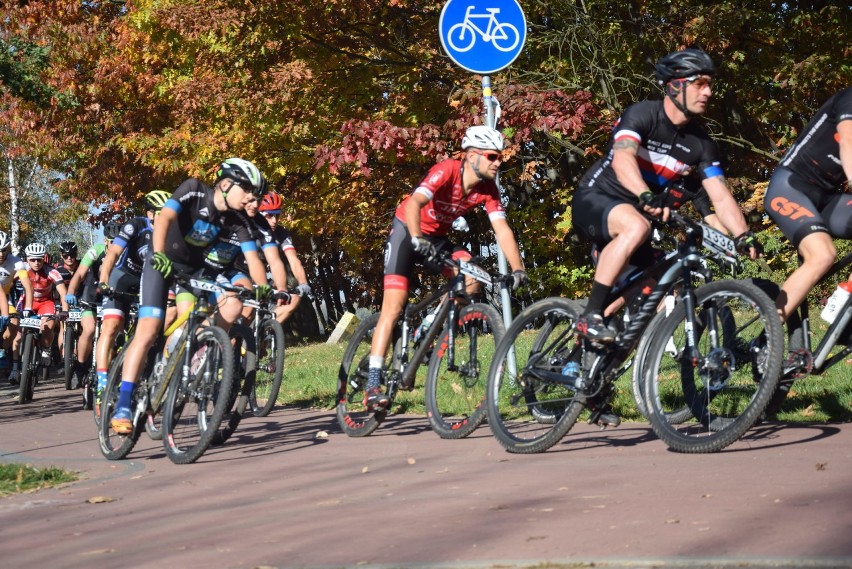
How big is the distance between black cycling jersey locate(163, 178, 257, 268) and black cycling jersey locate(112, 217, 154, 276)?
2.95 m

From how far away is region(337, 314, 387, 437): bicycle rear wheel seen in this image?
9.11 metres

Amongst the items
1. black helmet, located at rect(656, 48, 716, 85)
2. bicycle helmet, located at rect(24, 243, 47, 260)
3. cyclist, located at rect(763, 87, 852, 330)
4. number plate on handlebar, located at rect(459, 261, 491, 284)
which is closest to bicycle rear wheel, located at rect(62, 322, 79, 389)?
bicycle helmet, located at rect(24, 243, 47, 260)

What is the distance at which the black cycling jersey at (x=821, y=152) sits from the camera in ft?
23.0

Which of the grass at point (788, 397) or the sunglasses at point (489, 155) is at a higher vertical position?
the sunglasses at point (489, 155)

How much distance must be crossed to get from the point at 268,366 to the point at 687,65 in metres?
5.06

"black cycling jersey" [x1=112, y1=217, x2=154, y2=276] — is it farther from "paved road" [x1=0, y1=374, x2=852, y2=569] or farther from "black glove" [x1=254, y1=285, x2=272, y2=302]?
"black glove" [x1=254, y1=285, x2=272, y2=302]

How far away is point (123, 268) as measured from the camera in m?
12.2

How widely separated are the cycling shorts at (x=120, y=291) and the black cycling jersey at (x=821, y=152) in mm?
6448

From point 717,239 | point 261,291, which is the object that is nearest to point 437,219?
point 261,291

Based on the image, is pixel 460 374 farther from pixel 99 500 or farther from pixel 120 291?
pixel 120 291

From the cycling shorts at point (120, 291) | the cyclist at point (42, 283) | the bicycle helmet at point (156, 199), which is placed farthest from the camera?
the cyclist at point (42, 283)

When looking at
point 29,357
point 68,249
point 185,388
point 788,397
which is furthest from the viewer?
point 68,249

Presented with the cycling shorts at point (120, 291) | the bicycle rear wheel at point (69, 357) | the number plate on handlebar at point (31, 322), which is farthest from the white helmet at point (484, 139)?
the bicycle rear wheel at point (69, 357)

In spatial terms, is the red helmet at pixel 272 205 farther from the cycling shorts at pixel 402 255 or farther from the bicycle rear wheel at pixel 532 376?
the bicycle rear wheel at pixel 532 376
